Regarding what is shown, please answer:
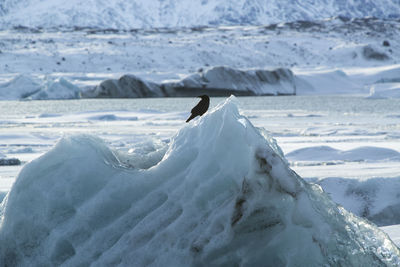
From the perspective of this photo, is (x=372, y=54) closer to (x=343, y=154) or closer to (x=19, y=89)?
(x=19, y=89)

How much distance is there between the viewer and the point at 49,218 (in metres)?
2.95

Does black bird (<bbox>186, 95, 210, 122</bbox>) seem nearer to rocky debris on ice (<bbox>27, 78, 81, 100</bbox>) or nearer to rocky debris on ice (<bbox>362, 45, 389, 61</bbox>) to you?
rocky debris on ice (<bbox>27, 78, 81, 100</bbox>)

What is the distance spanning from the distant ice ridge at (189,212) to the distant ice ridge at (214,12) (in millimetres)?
154010

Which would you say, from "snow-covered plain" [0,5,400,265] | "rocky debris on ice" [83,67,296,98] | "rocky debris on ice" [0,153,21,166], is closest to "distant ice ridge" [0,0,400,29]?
"snow-covered plain" [0,5,400,265]

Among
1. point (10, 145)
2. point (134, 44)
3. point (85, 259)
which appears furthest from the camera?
point (134, 44)

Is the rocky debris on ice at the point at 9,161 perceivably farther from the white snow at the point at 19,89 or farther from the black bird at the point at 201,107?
the white snow at the point at 19,89

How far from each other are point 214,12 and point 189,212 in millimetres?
189215

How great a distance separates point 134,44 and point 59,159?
146ft

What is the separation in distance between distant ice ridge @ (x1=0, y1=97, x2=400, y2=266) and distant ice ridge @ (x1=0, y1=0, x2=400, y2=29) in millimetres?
154010

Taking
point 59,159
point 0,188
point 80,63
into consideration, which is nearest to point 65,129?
point 0,188

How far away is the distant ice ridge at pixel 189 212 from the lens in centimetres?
262

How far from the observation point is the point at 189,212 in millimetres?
2762

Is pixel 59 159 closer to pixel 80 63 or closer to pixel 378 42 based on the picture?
pixel 80 63

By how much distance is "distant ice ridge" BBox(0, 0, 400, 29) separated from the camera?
161250mm
